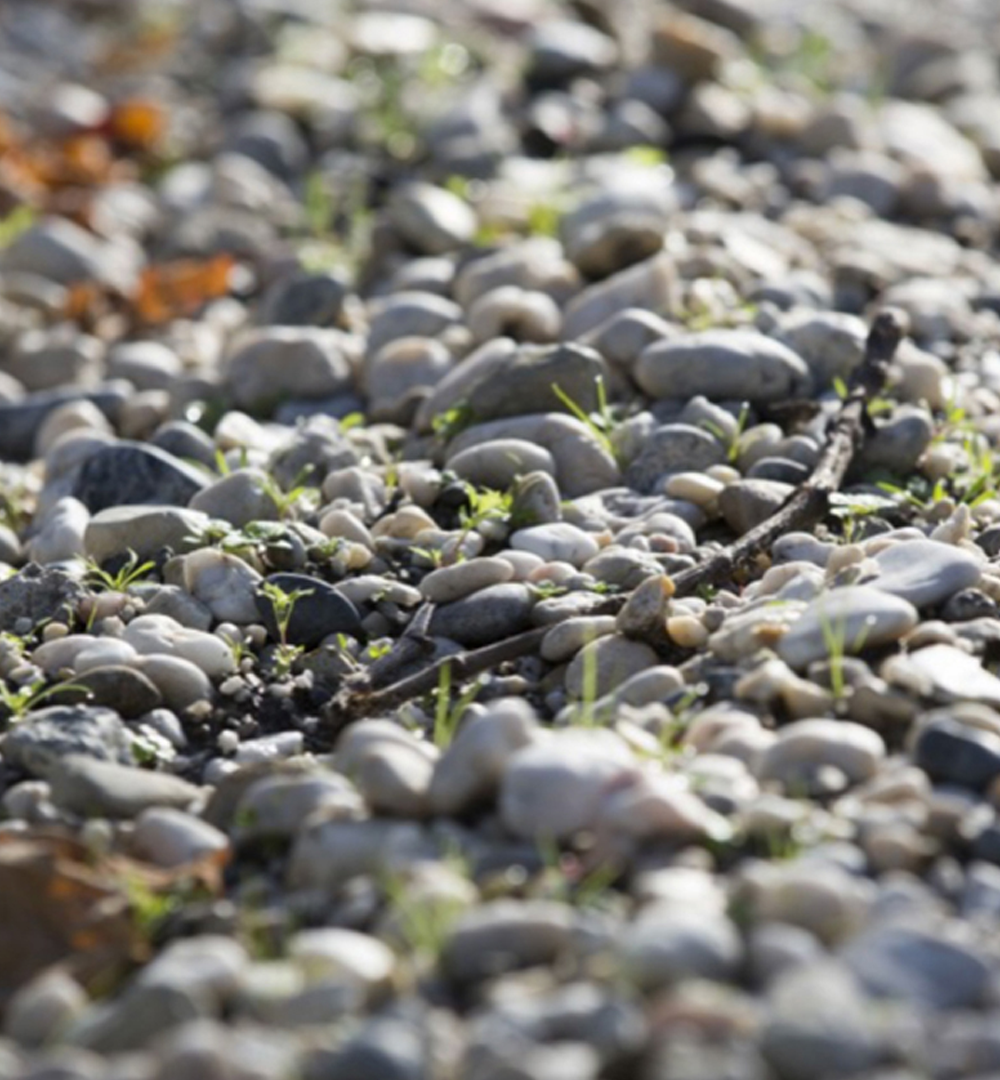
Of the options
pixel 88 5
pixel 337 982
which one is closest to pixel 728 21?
pixel 88 5

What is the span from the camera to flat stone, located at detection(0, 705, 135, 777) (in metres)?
3.15

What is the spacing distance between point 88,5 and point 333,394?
4.29m

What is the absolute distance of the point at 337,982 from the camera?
237cm

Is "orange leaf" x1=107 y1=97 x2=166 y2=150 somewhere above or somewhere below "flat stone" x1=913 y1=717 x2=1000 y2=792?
above

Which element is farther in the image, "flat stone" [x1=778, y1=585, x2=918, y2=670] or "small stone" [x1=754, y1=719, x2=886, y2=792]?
"flat stone" [x1=778, y1=585, x2=918, y2=670]

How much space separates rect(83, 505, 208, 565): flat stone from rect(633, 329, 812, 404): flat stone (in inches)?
43.1

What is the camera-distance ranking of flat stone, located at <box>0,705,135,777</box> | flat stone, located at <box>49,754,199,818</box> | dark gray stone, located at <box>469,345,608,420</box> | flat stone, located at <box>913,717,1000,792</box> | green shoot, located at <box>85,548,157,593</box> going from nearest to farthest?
flat stone, located at <box>913,717,1000,792</box>, flat stone, located at <box>49,754,199,818</box>, flat stone, located at <box>0,705,135,777</box>, green shoot, located at <box>85,548,157,593</box>, dark gray stone, located at <box>469,345,608,420</box>

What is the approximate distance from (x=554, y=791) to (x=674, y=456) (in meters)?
1.60

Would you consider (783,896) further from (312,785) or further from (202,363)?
(202,363)

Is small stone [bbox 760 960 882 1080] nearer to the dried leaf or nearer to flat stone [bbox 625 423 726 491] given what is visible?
flat stone [bbox 625 423 726 491]

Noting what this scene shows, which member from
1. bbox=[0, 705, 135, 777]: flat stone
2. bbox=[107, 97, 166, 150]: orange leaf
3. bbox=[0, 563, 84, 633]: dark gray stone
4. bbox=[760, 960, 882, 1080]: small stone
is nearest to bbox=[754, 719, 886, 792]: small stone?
bbox=[760, 960, 882, 1080]: small stone

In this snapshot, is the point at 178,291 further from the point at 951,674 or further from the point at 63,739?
the point at 951,674

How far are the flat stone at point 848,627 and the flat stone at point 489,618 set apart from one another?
1.83ft

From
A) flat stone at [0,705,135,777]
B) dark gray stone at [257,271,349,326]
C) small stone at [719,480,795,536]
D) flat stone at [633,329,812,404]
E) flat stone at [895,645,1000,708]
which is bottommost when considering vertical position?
flat stone at [0,705,135,777]
